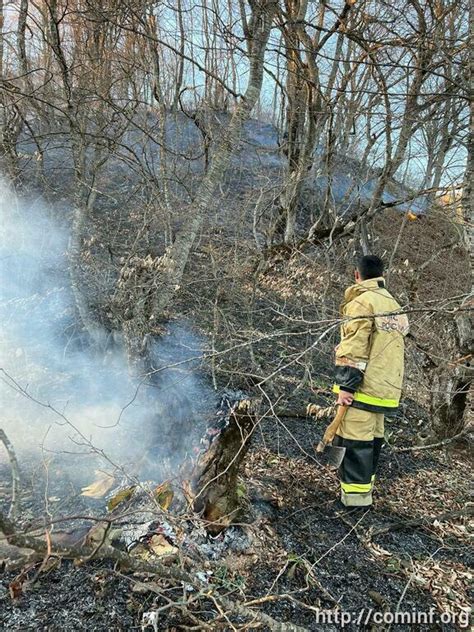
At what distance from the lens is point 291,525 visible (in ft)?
9.88

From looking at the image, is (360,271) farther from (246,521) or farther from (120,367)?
(120,367)

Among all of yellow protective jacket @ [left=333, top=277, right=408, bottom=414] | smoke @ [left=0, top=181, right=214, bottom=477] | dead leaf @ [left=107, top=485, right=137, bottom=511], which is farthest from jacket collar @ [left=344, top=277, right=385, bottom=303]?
dead leaf @ [left=107, top=485, right=137, bottom=511]

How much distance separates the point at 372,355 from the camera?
10.8 feet

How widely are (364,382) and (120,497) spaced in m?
1.92

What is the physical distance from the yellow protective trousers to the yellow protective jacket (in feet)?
0.36

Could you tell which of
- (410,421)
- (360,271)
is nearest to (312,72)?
(360,271)

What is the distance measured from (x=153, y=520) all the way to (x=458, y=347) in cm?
308

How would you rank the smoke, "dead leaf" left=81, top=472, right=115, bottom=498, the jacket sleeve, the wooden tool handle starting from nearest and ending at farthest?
"dead leaf" left=81, top=472, right=115, bottom=498 → the jacket sleeve → the wooden tool handle → the smoke

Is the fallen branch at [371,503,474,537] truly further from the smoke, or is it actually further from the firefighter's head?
the firefighter's head

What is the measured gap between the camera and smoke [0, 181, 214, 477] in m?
3.49

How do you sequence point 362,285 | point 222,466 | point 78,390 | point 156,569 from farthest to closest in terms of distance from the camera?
point 78,390 → point 362,285 → point 222,466 → point 156,569

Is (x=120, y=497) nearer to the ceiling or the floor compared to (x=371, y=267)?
nearer to the floor

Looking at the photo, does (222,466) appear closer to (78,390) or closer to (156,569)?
(156,569)

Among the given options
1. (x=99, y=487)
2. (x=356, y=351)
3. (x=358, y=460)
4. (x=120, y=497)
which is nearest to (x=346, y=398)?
(x=356, y=351)
